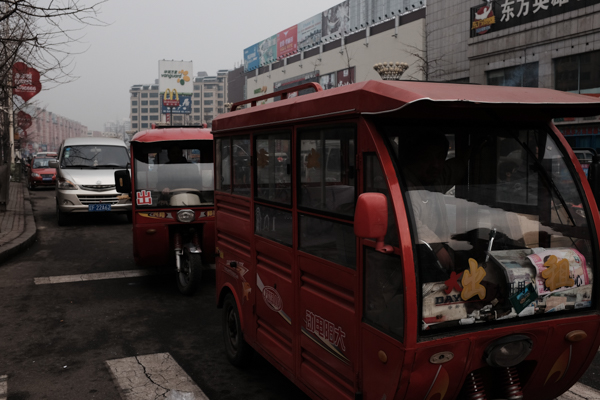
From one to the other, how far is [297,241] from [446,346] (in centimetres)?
128

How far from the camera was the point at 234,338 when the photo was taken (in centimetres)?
507

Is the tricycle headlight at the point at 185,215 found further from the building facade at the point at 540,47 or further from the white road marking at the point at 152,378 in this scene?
the building facade at the point at 540,47

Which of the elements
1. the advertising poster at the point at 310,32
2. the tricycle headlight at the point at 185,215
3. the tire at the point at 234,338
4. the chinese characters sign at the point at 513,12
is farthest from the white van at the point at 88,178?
the advertising poster at the point at 310,32

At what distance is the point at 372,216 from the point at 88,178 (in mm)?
12825

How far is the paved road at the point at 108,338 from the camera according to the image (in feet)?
15.0

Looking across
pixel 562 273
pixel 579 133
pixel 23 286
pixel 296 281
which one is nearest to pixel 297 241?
pixel 296 281

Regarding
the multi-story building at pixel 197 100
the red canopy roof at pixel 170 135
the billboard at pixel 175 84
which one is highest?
the multi-story building at pixel 197 100

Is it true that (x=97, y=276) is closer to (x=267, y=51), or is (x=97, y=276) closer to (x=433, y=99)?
(x=433, y=99)

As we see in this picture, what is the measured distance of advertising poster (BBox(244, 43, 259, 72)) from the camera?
68500 mm

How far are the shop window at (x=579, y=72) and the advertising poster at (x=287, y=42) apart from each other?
38379 mm

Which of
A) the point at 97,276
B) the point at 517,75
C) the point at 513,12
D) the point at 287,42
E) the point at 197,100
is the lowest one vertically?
Result: the point at 97,276

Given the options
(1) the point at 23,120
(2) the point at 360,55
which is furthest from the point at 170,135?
(2) the point at 360,55

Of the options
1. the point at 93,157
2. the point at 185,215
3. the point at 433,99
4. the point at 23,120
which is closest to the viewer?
the point at 433,99

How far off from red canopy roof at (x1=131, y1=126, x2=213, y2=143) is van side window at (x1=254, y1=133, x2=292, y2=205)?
12.1 ft
